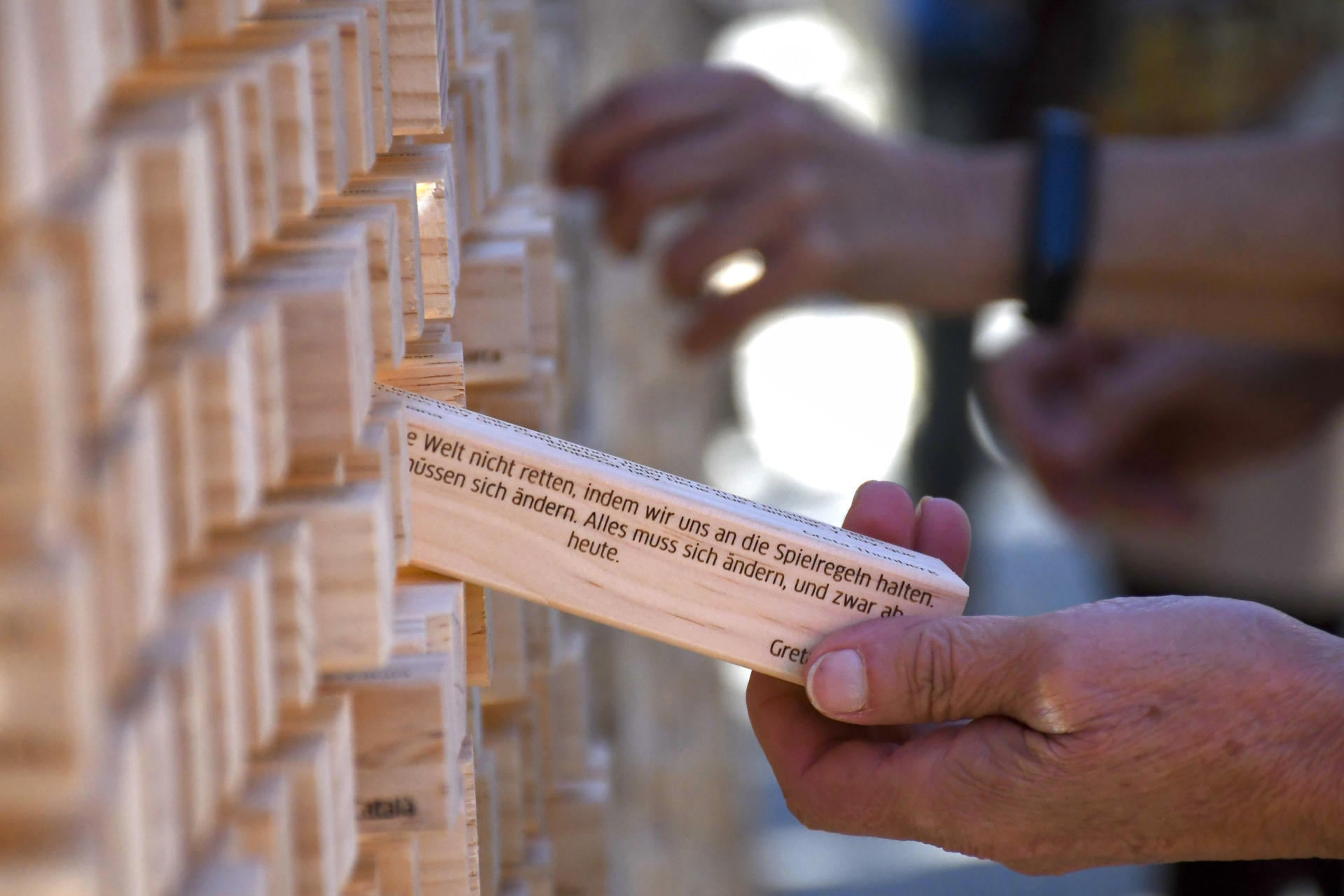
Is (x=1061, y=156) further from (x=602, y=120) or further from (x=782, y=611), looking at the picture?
(x=782, y=611)

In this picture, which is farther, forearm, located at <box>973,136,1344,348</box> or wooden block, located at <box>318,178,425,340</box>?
forearm, located at <box>973,136,1344,348</box>

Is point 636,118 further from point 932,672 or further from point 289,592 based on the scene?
point 289,592

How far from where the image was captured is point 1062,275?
1.30 metres

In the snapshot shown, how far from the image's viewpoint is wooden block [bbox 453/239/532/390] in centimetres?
59

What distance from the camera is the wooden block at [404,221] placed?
410 millimetres

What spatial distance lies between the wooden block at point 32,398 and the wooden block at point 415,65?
0.76 feet

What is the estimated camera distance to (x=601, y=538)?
0.44m

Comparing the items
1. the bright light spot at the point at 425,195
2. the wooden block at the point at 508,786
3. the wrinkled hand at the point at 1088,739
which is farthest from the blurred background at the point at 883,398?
the bright light spot at the point at 425,195

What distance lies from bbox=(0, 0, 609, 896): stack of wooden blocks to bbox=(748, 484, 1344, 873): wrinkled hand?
6.3 inches

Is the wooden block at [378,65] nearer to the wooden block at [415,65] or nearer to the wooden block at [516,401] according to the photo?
the wooden block at [415,65]

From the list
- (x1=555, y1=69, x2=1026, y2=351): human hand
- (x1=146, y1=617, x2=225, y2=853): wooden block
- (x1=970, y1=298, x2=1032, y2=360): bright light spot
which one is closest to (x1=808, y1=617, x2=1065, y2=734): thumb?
(x1=146, y1=617, x2=225, y2=853): wooden block

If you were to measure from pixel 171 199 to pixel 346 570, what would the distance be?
0.38 ft

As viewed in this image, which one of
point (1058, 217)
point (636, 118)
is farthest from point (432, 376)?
point (1058, 217)

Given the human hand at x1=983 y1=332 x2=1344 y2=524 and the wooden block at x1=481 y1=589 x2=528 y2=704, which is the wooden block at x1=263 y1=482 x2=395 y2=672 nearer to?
the wooden block at x1=481 y1=589 x2=528 y2=704
